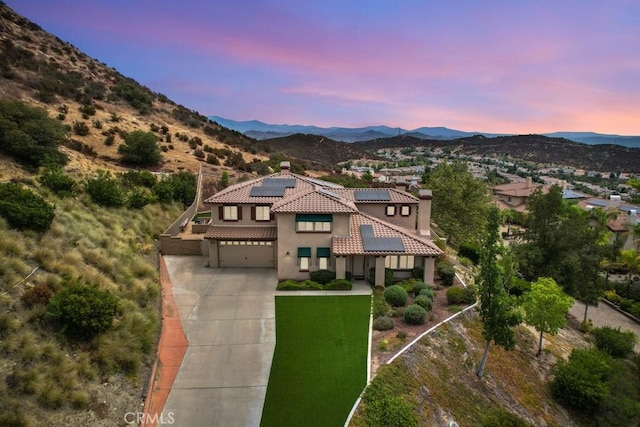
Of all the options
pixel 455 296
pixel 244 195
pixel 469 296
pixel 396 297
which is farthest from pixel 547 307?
pixel 244 195

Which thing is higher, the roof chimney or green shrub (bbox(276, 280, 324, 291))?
the roof chimney

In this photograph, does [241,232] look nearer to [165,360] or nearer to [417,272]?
[417,272]

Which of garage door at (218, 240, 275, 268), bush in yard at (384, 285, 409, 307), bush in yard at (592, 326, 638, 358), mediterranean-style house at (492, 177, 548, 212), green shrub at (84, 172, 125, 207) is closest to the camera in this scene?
bush in yard at (384, 285, 409, 307)

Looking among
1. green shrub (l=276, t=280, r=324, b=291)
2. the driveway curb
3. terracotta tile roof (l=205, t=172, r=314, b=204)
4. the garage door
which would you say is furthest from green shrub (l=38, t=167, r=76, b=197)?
green shrub (l=276, t=280, r=324, b=291)

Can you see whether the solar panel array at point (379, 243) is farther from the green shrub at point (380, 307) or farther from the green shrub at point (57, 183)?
the green shrub at point (57, 183)

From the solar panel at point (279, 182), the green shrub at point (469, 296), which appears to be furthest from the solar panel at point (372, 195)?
the green shrub at point (469, 296)

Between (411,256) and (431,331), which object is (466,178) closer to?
(411,256)

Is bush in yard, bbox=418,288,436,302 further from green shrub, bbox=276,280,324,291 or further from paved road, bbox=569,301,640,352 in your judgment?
paved road, bbox=569,301,640,352
